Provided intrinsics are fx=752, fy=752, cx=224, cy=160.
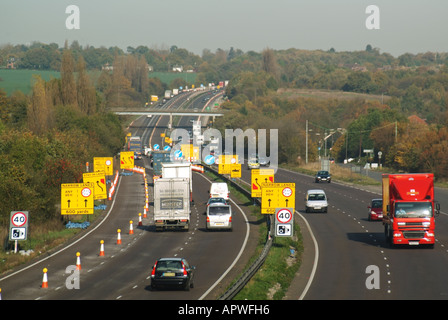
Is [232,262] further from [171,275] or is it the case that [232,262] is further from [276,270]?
[171,275]

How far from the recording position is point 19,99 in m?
115

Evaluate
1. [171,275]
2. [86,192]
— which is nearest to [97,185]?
[86,192]

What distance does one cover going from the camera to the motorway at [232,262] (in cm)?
2667

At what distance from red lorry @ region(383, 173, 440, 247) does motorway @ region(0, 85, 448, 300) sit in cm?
75

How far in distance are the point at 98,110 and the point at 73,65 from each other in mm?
14982

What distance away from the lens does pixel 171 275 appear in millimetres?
26781

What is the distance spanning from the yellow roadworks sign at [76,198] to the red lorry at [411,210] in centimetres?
1872

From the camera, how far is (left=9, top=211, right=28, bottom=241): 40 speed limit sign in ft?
112

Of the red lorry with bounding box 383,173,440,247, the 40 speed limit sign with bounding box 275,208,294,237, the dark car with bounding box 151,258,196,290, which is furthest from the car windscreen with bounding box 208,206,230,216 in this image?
the dark car with bounding box 151,258,196,290

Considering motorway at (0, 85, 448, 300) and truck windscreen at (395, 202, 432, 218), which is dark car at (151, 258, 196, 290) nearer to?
motorway at (0, 85, 448, 300)

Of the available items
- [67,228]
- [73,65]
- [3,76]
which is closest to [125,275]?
[67,228]
